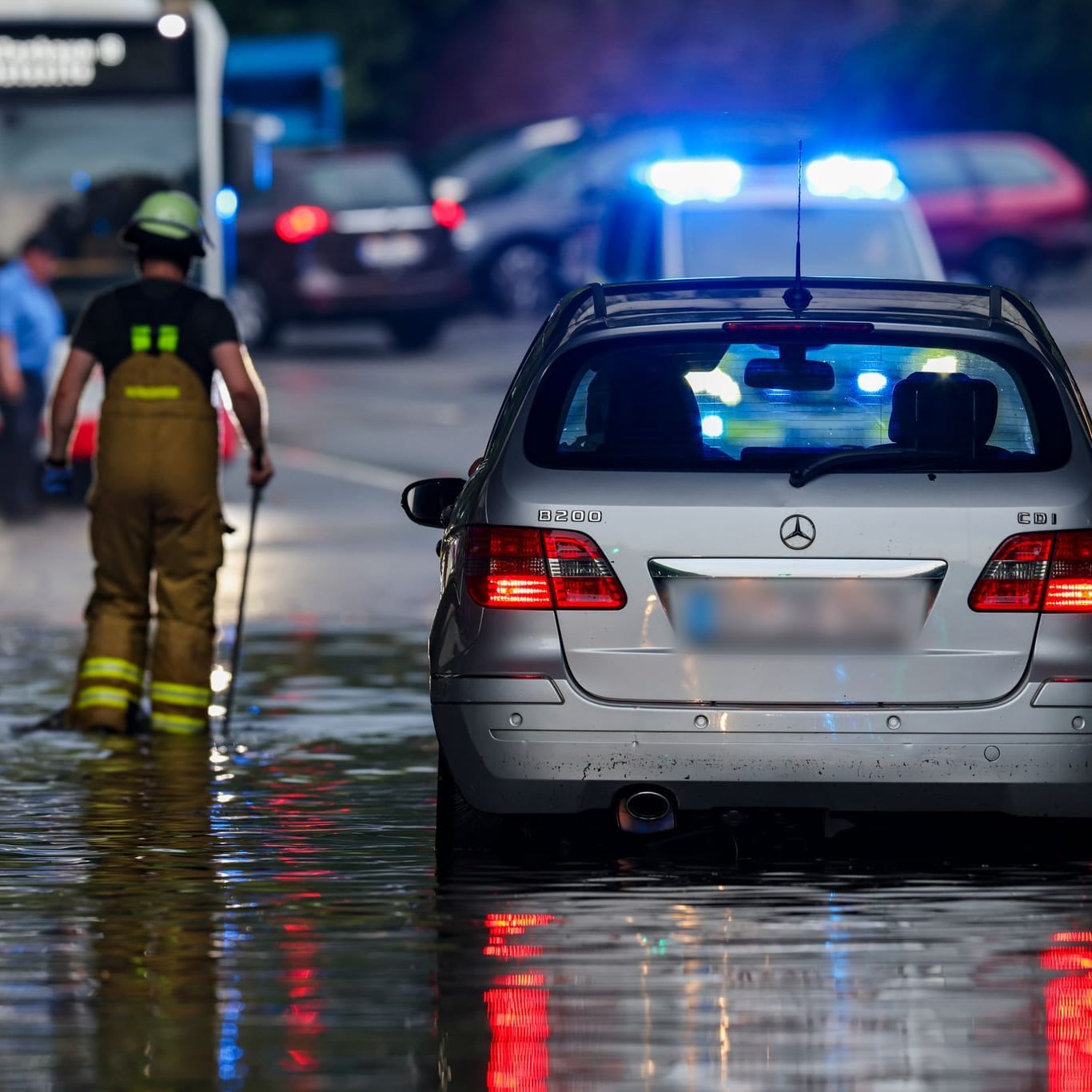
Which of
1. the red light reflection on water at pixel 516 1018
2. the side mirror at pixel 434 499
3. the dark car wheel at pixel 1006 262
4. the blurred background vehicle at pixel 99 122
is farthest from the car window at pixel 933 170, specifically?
the red light reflection on water at pixel 516 1018

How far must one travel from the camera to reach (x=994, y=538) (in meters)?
8.13

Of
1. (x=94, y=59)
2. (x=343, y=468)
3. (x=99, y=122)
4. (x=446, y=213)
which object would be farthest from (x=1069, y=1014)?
(x=446, y=213)

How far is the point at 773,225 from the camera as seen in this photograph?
19.9 meters

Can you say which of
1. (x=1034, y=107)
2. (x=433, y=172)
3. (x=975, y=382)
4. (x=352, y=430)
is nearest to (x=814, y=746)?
(x=975, y=382)

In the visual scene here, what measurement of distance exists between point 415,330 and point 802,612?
88.1ft

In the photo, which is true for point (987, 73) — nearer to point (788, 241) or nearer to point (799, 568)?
point (788, 241)

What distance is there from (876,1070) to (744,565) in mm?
1915

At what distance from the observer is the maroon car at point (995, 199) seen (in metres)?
37.3

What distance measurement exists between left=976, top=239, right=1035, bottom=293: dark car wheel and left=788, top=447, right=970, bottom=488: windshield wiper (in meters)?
29.4

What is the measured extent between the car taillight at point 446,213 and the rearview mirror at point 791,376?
2582cm

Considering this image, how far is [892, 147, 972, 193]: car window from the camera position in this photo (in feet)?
122

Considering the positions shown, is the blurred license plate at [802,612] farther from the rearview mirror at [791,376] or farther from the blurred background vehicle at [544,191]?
the blurred background vehicle at [544,191]

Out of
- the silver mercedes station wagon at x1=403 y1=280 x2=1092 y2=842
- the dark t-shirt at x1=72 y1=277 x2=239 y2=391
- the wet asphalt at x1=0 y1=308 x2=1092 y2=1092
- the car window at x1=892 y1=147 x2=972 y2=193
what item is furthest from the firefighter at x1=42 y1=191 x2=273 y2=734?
the car window at x1=892 y1=147 x2=972 y2=193

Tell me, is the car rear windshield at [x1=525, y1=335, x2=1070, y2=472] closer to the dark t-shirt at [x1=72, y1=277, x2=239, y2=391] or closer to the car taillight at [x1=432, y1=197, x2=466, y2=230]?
the dark t-shirt at [x1=72, y1=277, x2=239, y2=391]
